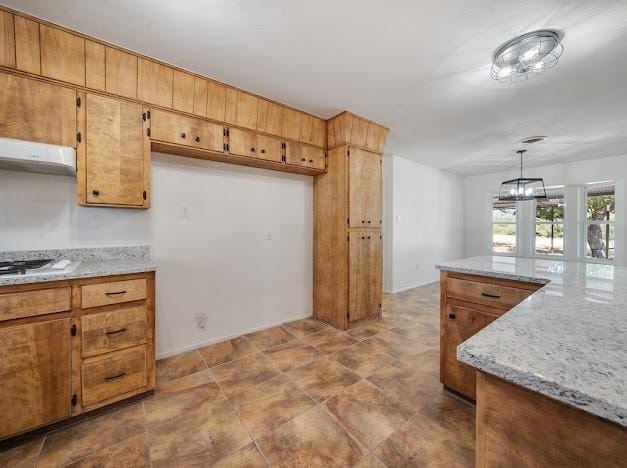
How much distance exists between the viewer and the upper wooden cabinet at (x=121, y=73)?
73.1 inches

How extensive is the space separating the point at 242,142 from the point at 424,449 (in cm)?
267

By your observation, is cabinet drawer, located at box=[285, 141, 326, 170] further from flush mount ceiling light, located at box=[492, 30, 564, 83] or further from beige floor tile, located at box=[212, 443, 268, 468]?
beige floor tile, located at box=[212, 443, 268, 468]

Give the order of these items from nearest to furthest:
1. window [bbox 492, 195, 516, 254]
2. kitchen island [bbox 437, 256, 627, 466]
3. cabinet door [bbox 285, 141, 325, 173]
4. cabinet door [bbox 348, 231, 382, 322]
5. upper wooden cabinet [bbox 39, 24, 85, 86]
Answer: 1. kitchen island [bbox 437, 256, 627, 466]
2. upper wooden cabinet [bbox 39, 24, 85, 86]
3. cabinet door [bbox 285, 141, 325, 173]
4. cabinet door [bbox 348, 231, 382, 322]
5. window [bbox 492, 195, 516, 254]

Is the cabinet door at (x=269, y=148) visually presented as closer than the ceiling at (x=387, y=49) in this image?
No

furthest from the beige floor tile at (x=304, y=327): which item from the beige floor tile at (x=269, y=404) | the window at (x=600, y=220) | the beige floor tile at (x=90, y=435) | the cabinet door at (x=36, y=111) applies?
the window at (x=600, y=220)

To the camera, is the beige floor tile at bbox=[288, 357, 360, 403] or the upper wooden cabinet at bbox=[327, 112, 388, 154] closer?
the beige floor tile at bbox=[288, 357, 360, 403]

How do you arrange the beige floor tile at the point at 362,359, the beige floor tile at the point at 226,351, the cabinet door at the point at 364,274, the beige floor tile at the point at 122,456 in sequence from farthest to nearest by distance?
1. the cabinet door at the point at 364,274
2. the beige floor tile at the point at 226,351
3. the beige floor tile at the point at 362,359
4. the beige floor tile at the point at 122,456

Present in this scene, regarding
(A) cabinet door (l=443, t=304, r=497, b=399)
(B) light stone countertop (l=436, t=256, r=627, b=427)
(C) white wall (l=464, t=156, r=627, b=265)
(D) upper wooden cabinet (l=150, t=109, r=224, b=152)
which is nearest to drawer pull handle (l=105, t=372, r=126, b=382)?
(D) upper wooden cabinet (l=150, t=109, r=224, b=152)

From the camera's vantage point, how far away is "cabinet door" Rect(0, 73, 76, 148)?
5.18 ft

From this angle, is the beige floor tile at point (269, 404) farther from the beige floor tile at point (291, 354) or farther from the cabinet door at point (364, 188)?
the cabinet door at point (364, 188)

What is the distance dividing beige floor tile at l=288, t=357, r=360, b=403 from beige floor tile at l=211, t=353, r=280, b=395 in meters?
0.22

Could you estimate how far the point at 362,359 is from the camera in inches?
93.0

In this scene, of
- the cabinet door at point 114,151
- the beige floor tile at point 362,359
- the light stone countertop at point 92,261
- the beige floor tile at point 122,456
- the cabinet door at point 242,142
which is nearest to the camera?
the beige floor tile at point 122,456

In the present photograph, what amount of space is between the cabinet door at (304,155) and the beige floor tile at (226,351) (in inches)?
77.4
